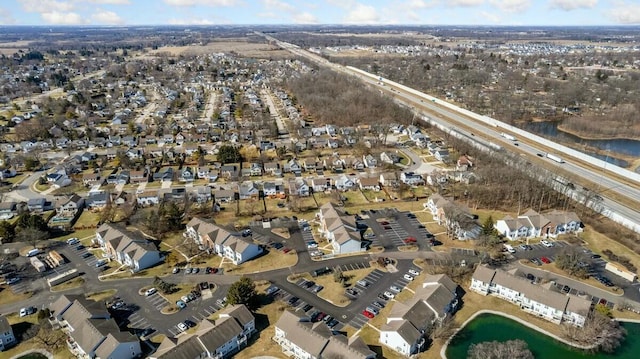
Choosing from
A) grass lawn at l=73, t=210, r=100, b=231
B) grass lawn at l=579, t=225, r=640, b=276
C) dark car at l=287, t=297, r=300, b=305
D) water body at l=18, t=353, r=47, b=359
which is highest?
grass lawn at l=579, t=225, r=640, b=276

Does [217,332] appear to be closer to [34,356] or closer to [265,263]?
[265,263]

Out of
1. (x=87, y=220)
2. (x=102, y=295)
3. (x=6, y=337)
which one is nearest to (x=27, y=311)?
(x=6, y=337)

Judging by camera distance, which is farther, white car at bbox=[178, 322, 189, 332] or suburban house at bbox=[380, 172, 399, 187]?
suburban house at bbox=[380, 172, 399, 187]

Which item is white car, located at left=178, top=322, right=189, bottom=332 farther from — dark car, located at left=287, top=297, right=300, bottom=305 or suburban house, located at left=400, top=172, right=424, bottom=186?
suburban house, located at left=400, top=172, right=424, bottom=186

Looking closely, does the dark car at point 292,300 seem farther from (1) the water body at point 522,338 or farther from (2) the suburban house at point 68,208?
(2) the suburban house at point 68,208

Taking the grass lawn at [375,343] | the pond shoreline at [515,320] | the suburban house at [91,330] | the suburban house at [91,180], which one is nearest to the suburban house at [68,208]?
the suburban house at [91,180]

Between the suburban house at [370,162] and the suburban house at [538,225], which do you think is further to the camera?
the suburban house at [370,162]

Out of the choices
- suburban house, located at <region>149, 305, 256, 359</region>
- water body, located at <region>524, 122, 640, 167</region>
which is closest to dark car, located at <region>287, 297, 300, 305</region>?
suburban house, located at <region>149, 305, 256, 359</region>
